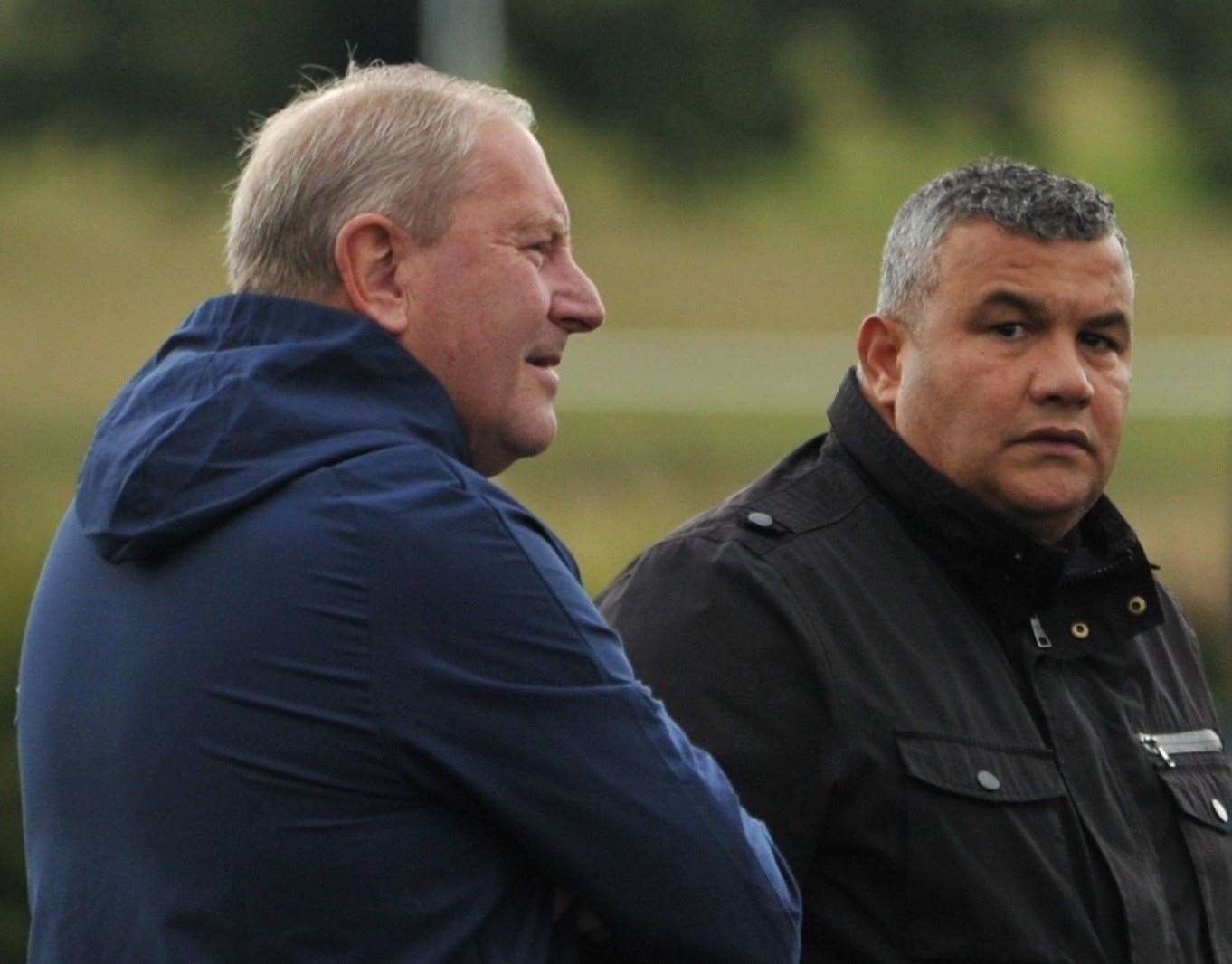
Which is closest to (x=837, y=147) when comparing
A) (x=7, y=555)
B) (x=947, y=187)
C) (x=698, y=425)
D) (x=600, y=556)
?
(x=698, y=425)

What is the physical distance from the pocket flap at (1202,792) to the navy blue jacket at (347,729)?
91 centimetres

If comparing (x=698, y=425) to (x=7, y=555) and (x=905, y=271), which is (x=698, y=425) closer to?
(x=7, y=555)

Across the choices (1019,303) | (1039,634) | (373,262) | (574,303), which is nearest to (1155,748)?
(1039,634)

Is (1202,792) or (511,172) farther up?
(511,172)

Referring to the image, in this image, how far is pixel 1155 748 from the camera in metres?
2.94

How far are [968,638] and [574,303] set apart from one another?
0.76 m

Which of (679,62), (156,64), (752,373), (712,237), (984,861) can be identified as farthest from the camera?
(712,237)

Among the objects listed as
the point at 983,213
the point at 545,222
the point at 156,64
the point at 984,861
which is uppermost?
the point at 156,64

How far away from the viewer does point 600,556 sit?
336 inches

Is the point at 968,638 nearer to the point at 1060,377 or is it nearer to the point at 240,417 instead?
the point at 1060,377

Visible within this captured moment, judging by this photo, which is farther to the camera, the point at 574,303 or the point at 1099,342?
the point at 1099,342

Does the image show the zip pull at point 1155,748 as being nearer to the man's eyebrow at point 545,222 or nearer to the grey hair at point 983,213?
the grey hair at point 983,213

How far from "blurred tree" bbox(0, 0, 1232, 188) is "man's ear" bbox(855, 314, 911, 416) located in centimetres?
2076

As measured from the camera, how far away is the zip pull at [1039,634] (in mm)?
2900
